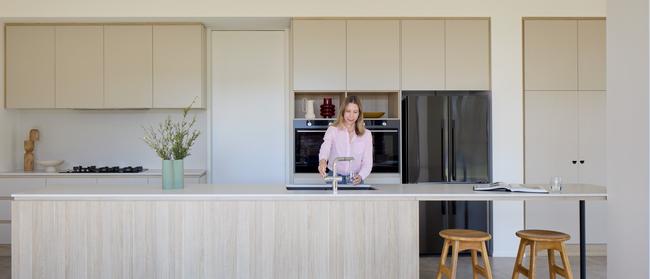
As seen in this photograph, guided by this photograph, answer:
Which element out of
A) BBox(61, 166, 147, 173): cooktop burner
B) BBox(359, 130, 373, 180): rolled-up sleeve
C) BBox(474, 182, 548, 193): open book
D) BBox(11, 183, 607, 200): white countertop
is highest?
BBox(359, 130, 373, 180): rolled-up sleeve

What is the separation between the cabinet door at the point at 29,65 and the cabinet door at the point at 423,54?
11.6 feet

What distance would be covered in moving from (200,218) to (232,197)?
241 mm

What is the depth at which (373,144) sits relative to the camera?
5047 millimetres

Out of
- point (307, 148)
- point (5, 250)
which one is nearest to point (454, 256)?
point (307, 148)

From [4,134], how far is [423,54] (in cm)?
436

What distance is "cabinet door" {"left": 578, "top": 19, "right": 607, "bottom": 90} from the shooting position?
5086 mm

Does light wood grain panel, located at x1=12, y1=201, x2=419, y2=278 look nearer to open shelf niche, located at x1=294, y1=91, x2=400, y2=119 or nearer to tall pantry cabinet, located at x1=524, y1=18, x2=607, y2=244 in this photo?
open shelf niche, located at x1=294, y1=91, x2=400, y2=119

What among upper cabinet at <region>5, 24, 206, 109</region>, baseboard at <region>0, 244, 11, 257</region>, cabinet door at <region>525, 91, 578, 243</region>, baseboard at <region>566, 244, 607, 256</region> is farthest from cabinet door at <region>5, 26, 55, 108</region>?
baseboard at <region>566, 244, 607, 256</region>

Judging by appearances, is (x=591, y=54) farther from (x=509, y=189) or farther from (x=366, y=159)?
(x=366, y=159)

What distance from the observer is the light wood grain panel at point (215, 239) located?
3211mm

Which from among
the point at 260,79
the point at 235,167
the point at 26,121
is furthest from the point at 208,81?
the point at 26,121

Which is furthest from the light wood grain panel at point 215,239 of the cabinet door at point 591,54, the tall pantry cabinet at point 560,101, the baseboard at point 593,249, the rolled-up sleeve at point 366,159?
the cabinet door at point 591,54

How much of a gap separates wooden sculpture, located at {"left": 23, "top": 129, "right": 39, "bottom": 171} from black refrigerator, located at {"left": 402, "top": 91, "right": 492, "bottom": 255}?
3.87 meters

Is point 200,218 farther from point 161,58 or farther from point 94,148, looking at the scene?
point 94,148
